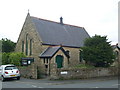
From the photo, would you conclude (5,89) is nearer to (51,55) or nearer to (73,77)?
(73,77)

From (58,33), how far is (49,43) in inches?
173

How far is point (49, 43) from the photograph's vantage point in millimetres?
26234

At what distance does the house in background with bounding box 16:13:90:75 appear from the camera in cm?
2403

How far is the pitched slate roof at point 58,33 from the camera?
89.6ft

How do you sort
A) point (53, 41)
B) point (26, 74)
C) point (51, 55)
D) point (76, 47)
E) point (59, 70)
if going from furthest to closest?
point (76, 47), point (53, 41), point (51, 55), point (26, 74), point (59, 70)

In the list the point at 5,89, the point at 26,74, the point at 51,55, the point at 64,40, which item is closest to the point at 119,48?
the point at 64,40

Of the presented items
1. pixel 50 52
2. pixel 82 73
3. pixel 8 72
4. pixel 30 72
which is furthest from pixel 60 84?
pixel 50 52

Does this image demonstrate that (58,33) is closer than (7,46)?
Yes

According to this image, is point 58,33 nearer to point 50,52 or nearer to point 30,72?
point 50,52

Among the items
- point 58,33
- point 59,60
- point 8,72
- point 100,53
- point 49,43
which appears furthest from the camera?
point 58,33

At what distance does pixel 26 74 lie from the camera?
2059cm

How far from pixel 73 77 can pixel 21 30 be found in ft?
51.5

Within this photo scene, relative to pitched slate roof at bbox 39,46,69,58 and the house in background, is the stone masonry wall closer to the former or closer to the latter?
the house in background

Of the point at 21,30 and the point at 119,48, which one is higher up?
the point at 21,30
